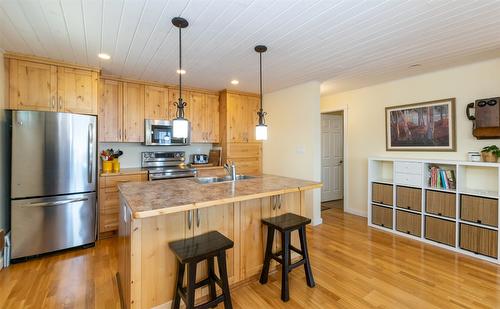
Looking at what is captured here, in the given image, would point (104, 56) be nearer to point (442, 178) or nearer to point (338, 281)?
point (338, 281)

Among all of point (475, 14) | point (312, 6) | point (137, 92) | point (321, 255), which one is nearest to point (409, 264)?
point (321, 255)

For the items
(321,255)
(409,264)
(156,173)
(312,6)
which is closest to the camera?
(312,6)

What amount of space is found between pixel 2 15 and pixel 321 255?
3864mm

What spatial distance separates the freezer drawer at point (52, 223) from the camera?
275 centimetres

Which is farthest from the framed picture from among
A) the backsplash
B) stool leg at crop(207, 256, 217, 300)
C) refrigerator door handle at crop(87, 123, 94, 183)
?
refrigerator door handle at crop(87, 123, 94, 183)

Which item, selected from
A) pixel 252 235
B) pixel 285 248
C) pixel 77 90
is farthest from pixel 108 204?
pixel 285 248

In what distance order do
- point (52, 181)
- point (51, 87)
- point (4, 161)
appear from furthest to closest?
point (51, 87), point (52, 181), point (4, 161)

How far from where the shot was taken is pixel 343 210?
16.0ft

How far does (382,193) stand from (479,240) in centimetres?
123

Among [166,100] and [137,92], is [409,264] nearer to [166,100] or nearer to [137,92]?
[166,100]

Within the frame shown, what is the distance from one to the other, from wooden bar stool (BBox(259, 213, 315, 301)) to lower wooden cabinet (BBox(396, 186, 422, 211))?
2130 mm

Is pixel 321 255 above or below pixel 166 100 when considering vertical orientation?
below

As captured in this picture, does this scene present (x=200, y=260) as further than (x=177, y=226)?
No

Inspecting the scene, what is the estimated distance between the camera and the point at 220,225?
218 centimetres
